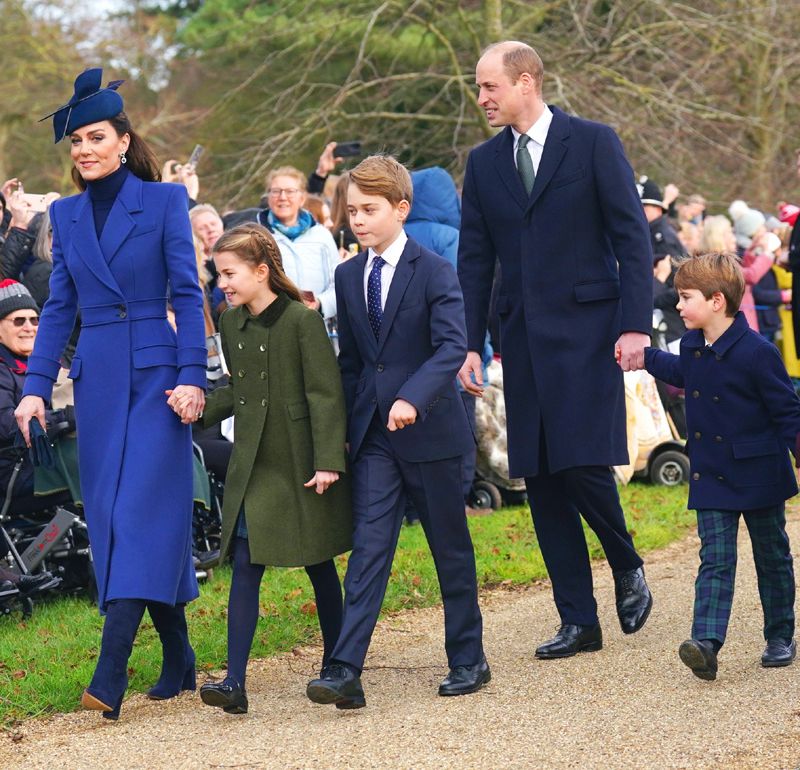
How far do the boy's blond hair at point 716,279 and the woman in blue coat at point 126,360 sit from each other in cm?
175

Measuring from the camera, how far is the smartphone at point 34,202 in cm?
847

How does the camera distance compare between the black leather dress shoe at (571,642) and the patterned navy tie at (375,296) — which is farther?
the black leather dress shoe at (571,642)

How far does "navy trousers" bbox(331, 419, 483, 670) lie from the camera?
5062 millimetres

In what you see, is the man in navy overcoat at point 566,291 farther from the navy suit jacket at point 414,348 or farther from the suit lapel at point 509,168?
the navy suit jacket at point 414,348

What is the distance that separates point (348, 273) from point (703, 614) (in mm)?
1696

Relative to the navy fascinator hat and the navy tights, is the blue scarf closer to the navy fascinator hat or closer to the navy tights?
the navy fascinator hat

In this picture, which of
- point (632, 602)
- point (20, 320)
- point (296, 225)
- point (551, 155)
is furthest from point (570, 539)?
point (296, 225)

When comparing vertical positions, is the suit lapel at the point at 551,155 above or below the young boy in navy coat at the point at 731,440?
above

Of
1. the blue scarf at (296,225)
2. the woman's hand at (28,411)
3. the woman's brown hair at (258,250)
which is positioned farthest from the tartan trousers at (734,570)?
the blue scarf at (296,225)

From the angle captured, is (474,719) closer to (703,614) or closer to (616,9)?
(703,614)

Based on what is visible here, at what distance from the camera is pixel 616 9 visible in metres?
15.2

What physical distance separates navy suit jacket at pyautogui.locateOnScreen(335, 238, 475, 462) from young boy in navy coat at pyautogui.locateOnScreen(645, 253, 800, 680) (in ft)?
2.53

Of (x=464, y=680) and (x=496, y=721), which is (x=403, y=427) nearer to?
(x=464, y=680)

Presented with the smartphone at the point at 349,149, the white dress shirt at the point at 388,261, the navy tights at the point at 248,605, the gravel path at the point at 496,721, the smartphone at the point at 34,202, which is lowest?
the gravel path at the point at 496,721
